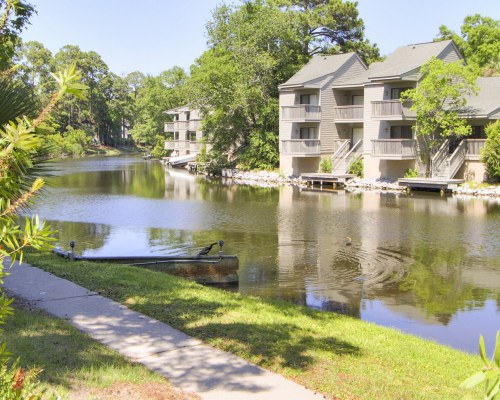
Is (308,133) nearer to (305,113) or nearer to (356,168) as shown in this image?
(305,113)

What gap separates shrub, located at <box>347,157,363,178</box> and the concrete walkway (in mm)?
36070

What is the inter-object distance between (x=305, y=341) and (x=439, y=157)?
3398cm

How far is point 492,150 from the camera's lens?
36531 millimetres

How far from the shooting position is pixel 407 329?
12336 mm

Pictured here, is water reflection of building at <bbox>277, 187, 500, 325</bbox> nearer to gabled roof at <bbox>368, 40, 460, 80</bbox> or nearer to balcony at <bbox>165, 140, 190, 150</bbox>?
gabled roof at <bbox>368, 40, 460, 80</bbox>

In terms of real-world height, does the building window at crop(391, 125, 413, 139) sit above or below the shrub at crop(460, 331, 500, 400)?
above

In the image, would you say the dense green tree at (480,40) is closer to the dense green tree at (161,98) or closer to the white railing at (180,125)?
the white railing at (180,125)

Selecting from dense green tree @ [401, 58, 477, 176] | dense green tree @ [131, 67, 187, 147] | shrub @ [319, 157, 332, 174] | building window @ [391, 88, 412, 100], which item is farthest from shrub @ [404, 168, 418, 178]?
dense green tree @ [131, 67, 187, 147]

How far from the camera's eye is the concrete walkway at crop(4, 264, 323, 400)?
6.55 m

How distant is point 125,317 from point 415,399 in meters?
4.64

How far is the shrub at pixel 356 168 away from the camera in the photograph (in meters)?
45.3

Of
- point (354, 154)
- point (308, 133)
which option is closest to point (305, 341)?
point (354, 154)

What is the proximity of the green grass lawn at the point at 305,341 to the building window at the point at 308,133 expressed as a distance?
3830 centimetres

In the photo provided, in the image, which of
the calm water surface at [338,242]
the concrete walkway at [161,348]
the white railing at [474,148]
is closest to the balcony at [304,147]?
the calm water surface at [338,242]
